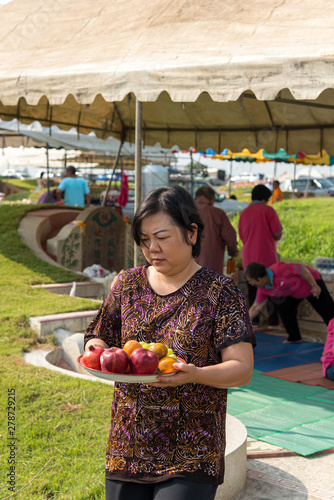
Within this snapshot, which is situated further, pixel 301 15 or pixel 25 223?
pixel 25 223

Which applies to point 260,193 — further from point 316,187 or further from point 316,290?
point 316,187

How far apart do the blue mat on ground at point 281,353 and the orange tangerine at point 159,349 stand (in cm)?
493

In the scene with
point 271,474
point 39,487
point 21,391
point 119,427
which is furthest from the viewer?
point 21,391

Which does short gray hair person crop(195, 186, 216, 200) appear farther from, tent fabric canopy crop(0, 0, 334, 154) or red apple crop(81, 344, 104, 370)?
red apple crop(81, 344, 104, 370)

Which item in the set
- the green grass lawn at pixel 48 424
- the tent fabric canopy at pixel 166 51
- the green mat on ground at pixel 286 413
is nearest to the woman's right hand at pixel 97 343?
the green grass lawn at pixel 48 424

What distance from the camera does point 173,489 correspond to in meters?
2.05

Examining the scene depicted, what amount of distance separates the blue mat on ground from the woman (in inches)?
189

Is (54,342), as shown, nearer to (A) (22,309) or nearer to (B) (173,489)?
(A) (22,309)

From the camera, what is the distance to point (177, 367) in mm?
1969

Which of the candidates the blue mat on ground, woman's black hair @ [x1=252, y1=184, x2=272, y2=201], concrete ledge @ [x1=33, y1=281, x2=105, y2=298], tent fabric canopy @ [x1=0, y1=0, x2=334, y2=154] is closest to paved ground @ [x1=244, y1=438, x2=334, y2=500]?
the blue mat on ground

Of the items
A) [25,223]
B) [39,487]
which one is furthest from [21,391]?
[25,223]

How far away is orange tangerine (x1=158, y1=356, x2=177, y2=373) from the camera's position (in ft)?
6.55

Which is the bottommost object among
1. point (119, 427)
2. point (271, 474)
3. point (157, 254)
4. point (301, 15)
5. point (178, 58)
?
point (271, 474)

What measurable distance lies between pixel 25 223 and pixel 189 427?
8.83 m
